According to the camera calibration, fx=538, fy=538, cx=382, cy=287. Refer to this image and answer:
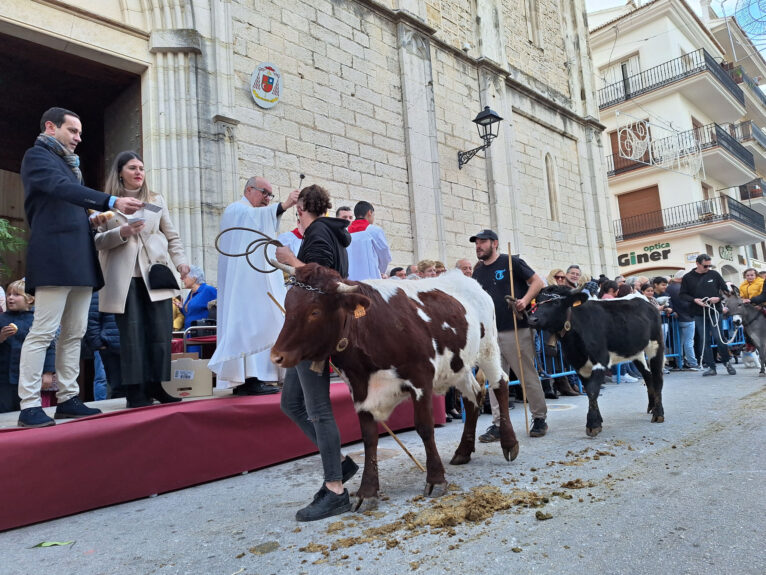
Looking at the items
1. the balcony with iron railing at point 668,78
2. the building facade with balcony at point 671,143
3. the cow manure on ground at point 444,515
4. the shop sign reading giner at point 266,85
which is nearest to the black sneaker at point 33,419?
the cow manure on ground at point 444,515

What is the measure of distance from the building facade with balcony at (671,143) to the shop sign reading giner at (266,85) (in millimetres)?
18808

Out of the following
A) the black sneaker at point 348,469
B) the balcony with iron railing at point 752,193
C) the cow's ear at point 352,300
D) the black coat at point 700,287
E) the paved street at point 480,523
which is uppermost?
the balcony with iron railing at point 752,193

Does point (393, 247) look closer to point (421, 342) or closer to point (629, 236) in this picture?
point (421, 342)

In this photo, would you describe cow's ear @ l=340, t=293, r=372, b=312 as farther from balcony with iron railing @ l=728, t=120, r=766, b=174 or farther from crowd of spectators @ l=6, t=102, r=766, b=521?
balcony with iron railing @ l=728, t=120, r=766, b=174

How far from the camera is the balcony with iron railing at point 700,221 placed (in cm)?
2425

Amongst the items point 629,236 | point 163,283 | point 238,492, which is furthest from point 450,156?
point 629,236

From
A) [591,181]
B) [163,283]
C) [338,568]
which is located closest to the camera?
[338,568]

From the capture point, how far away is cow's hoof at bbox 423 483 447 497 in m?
3.30

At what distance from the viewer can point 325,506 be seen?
308 centimetres

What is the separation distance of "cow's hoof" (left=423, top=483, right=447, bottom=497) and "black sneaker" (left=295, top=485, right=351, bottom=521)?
49 cm

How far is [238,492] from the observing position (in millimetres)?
3814

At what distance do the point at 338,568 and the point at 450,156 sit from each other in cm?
1072

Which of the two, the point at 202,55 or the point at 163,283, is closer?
the point at 163,283

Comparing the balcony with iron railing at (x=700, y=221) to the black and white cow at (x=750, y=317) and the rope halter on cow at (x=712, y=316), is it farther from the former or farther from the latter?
the black and white cow at (x=750, y=317)
